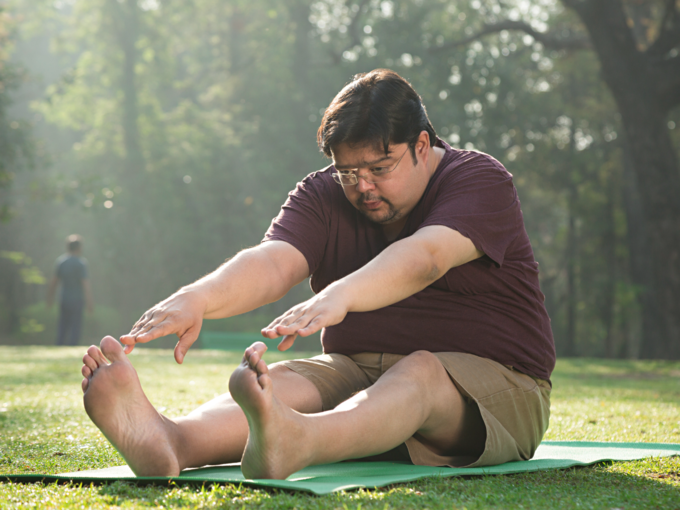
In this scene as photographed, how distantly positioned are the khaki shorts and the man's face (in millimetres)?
510

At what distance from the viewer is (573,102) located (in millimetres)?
20438

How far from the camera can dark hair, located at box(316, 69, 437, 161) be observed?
2.33 metres

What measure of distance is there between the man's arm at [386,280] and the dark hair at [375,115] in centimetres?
39

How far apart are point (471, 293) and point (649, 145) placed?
392 inches

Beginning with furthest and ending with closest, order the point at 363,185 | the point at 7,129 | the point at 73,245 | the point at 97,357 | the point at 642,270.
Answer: the point at 7,129
the point at 642,270
the point at 73,245
the point at 363,185
the point at 97,357

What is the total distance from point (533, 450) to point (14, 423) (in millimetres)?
2449

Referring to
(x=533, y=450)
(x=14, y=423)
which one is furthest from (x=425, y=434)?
(x=14, y=423)

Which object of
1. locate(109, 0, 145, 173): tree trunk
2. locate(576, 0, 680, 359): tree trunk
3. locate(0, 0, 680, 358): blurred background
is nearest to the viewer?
locate(576, 0, 680, 359): tree trunk

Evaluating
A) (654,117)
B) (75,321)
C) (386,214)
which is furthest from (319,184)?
(75,321)

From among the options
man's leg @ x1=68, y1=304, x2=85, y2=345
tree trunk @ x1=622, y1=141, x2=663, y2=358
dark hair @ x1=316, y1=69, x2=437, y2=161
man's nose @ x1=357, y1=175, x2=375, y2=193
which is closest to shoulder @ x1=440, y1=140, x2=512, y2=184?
dark hair @ x1=316, y1=69, x2=437, y2=161

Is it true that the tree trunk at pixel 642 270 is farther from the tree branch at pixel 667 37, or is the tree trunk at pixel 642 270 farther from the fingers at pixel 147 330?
the fingers at pixel 147 330

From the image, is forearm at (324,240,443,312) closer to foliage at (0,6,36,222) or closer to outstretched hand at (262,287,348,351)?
outstretched hand at (262,287,348,351)

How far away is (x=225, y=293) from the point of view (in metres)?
2.21

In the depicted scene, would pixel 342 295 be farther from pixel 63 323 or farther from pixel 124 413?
pixel 63 323
